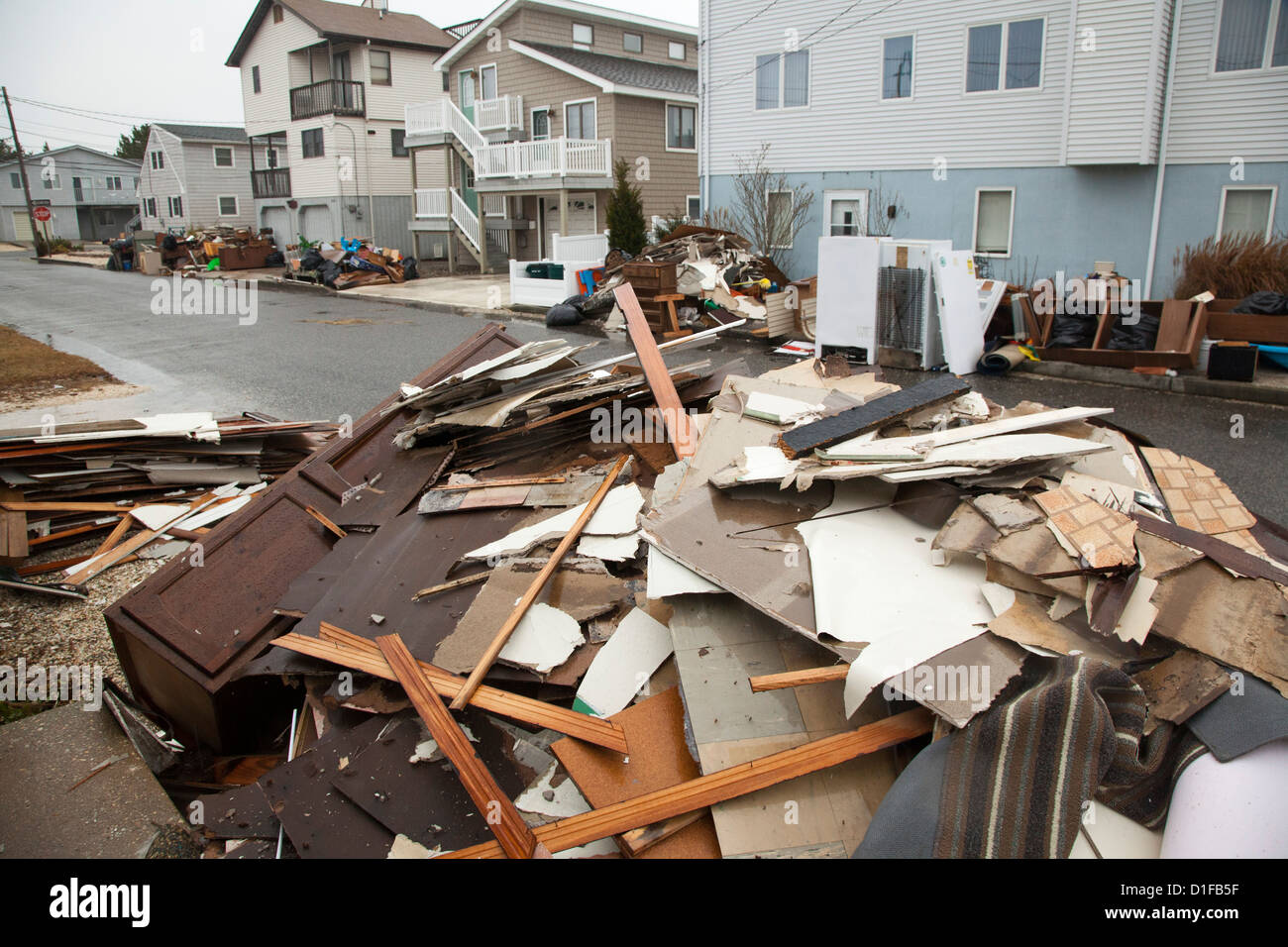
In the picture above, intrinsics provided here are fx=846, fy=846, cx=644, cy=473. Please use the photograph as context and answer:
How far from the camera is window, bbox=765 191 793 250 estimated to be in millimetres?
18703

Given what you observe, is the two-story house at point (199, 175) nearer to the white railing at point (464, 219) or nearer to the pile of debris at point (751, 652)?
the white railing at point (464, 219)

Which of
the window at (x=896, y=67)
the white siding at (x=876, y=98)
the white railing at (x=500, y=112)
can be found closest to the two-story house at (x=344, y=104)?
the white railing at (x=500, y=112)

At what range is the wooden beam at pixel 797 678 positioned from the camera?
9.72 ft

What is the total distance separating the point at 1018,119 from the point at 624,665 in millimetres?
15655

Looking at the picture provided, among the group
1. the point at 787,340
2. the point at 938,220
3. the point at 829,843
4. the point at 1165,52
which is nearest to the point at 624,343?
the point at 787,340

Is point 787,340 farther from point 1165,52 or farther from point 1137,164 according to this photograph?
point 1165,52

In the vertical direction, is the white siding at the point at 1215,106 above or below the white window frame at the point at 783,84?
below

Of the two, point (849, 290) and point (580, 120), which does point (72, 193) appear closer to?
point (580, 120)

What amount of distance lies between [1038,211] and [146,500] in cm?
1517

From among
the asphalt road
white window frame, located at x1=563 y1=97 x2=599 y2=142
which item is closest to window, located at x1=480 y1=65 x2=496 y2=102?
white window frame, located at x1=563 y1=97 x2=599 y2=142

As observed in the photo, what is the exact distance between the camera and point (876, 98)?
56.6 ft

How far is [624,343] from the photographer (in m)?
14.3

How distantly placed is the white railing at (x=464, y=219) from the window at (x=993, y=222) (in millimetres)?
16173
